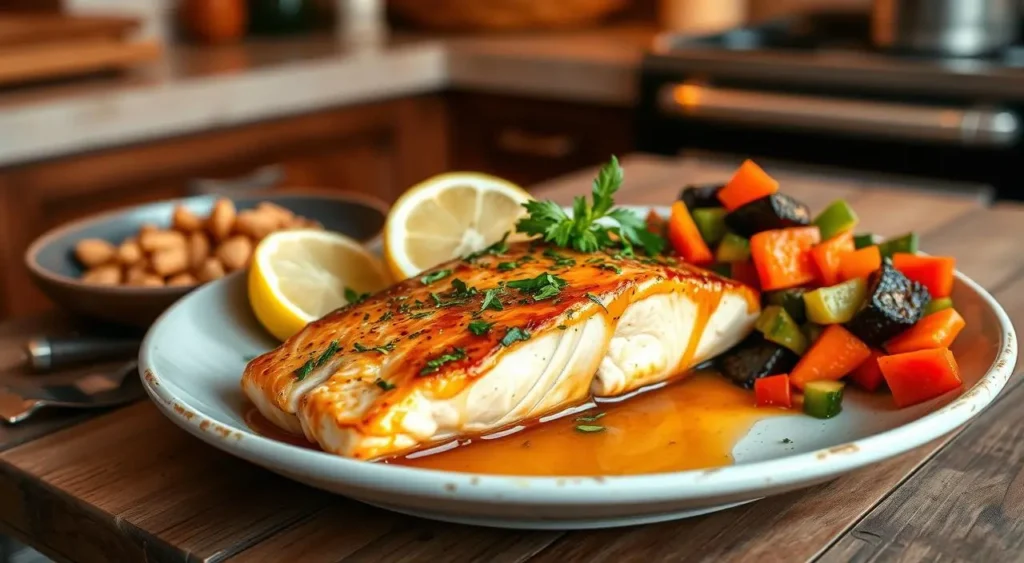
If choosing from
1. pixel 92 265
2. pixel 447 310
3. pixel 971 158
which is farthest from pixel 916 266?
pixel 971 158

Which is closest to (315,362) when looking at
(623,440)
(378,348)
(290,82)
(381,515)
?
(378,348)

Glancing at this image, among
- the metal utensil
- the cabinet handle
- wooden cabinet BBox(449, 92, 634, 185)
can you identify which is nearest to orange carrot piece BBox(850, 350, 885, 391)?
the metal utensil

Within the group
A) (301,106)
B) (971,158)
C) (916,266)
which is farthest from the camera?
(301,106)

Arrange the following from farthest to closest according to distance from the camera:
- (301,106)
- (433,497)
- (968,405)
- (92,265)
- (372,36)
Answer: (372,36) < (301,106) < (92,265) < (968,405) < (433,497)

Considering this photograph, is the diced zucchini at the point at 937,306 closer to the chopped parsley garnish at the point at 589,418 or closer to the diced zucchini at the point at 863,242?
the diced zucchini at the point at 863,242

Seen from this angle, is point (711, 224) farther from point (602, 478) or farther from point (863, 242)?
point (602, 478)

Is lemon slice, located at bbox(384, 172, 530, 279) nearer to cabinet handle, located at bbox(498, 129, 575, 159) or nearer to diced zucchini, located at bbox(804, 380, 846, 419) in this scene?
diced zucchini, located at bbox(804, 380, 846, 419)

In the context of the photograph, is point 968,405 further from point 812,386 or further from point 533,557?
point 533,557
